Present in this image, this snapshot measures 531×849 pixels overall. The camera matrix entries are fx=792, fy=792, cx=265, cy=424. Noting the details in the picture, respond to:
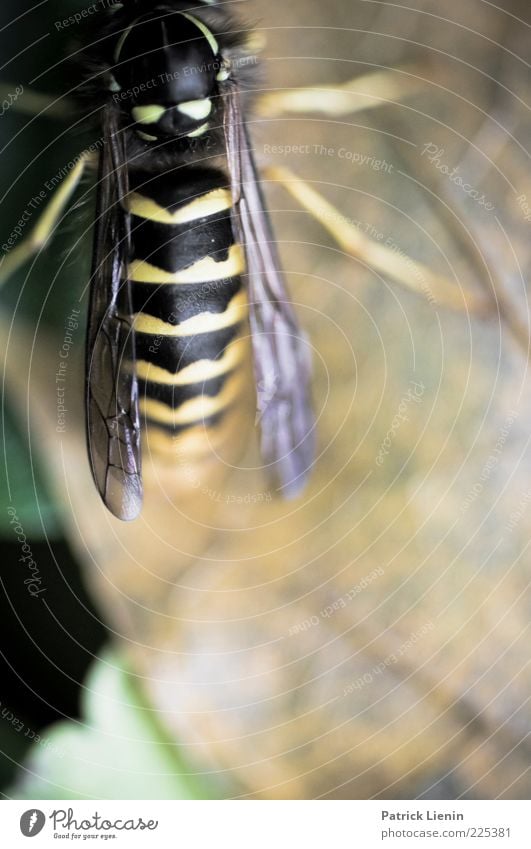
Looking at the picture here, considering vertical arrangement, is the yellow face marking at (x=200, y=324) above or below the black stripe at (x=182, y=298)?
below

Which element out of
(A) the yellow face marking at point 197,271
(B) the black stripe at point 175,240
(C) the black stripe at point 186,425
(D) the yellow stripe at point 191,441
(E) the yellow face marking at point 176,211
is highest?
(E) the yellow face marking at point 176,211

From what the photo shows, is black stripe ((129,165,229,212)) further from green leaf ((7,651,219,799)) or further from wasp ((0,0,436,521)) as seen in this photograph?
green leaf ((7,651,219,799))

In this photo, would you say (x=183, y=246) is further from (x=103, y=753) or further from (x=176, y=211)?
(x=103, y=753)

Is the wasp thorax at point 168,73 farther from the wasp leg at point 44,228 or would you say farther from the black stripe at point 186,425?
the black stripe at point 186,425

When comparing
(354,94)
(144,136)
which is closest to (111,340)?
(144,136)

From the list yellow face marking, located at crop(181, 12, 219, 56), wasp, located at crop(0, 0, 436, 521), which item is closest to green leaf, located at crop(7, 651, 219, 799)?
wasp, located at crop(0, 0, 436, 521)

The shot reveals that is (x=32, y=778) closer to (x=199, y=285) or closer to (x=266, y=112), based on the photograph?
(x=199, y=285)

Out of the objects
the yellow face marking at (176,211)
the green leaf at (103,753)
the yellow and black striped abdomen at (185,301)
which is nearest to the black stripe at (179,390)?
the yellow and black striped abdomen at (185,301)
